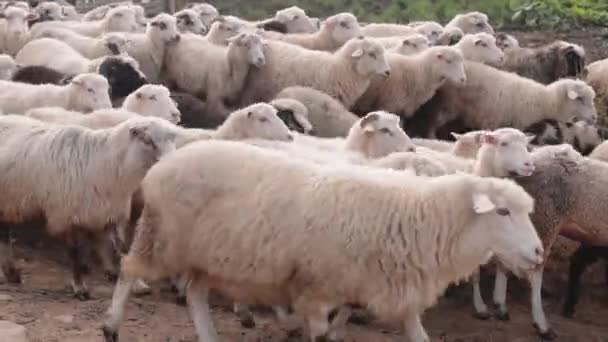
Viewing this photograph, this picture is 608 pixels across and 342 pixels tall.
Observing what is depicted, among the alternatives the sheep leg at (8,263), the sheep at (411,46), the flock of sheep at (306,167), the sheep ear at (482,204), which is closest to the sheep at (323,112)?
the flock of sheep at (306,167)

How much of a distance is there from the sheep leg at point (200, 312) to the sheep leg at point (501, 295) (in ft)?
8.59

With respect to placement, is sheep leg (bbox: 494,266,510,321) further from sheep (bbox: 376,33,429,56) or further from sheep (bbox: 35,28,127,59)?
sheep (bbox: 35,28,127,59)

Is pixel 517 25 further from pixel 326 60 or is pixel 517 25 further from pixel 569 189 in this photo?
pixel 569 189

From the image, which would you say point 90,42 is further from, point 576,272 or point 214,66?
point 576,272

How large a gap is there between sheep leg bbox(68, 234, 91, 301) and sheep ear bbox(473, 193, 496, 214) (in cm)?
288

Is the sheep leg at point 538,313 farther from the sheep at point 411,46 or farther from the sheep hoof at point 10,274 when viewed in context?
the sheep at point 411,46

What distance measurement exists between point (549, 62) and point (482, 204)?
690cm

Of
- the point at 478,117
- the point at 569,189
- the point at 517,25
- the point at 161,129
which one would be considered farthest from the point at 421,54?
the point at 517,25

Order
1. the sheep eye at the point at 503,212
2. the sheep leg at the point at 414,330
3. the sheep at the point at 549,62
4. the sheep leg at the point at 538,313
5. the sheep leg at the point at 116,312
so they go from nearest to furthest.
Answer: the sheep eye at the point at 503,212
the sheep leg at the point at 414,330
the sheep leg at the point at 116,312
the sheep leg at the point at 538,313
the sheep at the point at 549,62

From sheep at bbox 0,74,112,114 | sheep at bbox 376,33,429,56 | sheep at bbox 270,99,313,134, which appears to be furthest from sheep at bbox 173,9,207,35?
sheep at bbox 270,99,313,134

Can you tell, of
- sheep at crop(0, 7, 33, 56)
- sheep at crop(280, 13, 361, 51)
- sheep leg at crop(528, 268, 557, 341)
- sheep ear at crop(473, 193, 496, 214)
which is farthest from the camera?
sheep at crop(0, 7, 33, 56)

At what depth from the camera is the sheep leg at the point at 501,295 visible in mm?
7445

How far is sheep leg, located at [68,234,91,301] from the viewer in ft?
21.7

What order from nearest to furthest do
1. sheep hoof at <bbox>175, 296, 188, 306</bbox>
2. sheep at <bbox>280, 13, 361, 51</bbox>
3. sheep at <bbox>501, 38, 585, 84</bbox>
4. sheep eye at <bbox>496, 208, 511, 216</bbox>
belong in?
sheep eye at <bbox>496, 208, 511, 216</bbox>
sheep hoof at <bbox>175, 296, 188, 306</bbox>
sheep at <bbox>501, 38, 585, 84</bbox>
sheep at <bbox>280, 13, 361, 51</bbox>
